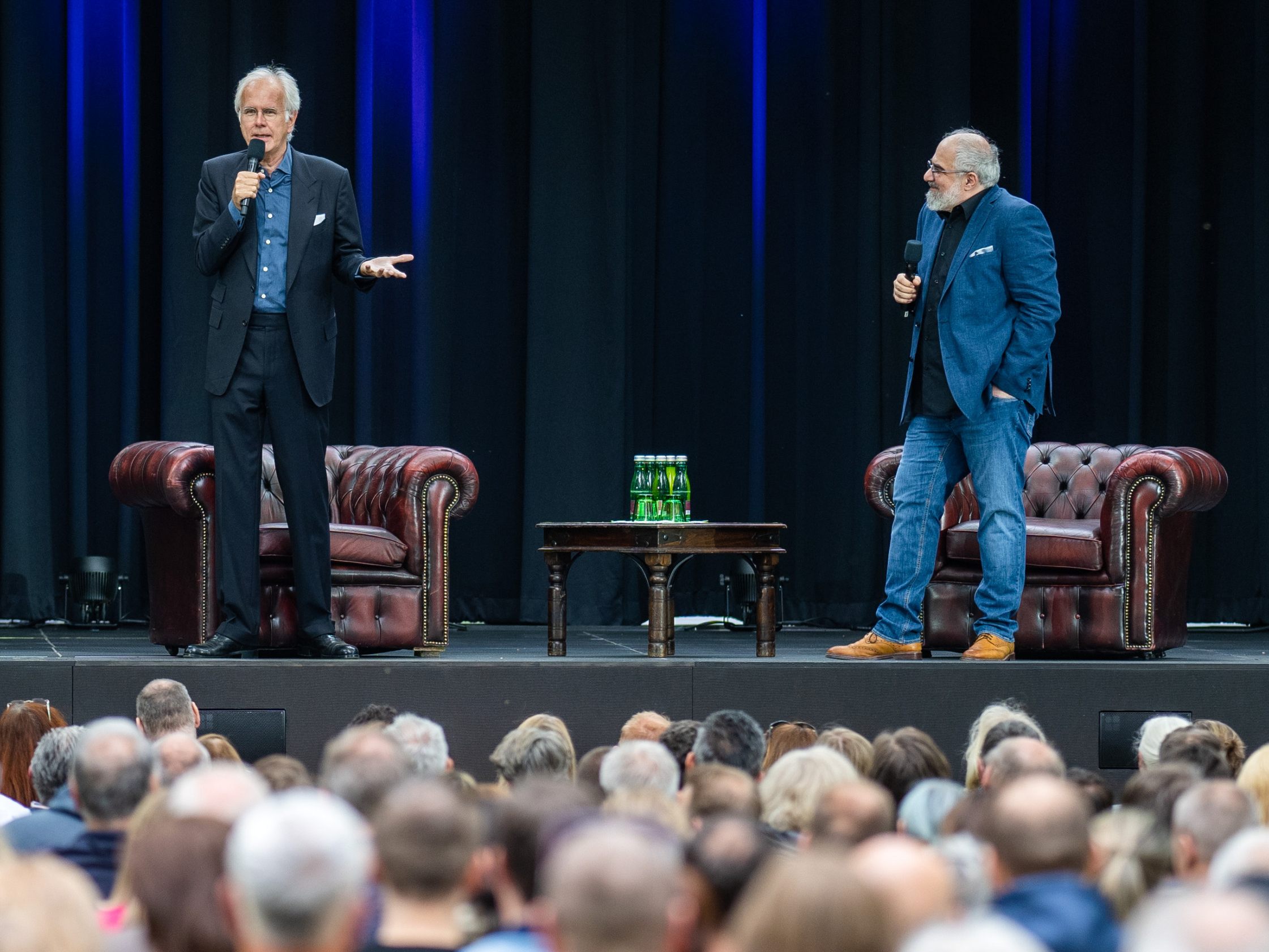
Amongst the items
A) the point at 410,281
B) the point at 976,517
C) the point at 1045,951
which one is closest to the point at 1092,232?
the point at 976,517

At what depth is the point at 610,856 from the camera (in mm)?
1580

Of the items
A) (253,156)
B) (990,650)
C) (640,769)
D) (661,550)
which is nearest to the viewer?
(640,769)

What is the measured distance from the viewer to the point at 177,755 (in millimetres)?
2943

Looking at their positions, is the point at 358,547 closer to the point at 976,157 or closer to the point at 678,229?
the point at 976,157

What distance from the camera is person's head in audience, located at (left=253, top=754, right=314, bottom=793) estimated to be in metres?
2.73

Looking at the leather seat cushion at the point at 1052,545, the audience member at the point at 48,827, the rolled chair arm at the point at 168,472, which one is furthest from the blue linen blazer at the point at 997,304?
the audience member at the point at 48,827

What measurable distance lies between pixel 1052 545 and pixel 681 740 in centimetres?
201

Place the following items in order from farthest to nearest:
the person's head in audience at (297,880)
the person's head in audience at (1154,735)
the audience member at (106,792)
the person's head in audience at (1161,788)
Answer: the person's head in audience at (1154,735), the person's head in audience at (1161,788), the audience member at (106,792), the person's head in audience at (297,880)

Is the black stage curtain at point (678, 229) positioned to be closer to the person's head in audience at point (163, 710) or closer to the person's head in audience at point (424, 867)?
the person's head in audience at point (163, 710)

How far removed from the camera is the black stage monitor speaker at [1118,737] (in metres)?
4.71

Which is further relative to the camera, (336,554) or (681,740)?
(336,554)

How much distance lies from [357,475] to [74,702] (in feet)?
4.44

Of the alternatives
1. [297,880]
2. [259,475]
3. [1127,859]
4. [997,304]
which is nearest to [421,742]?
[1127,859]

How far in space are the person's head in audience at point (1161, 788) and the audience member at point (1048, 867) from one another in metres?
0.52
